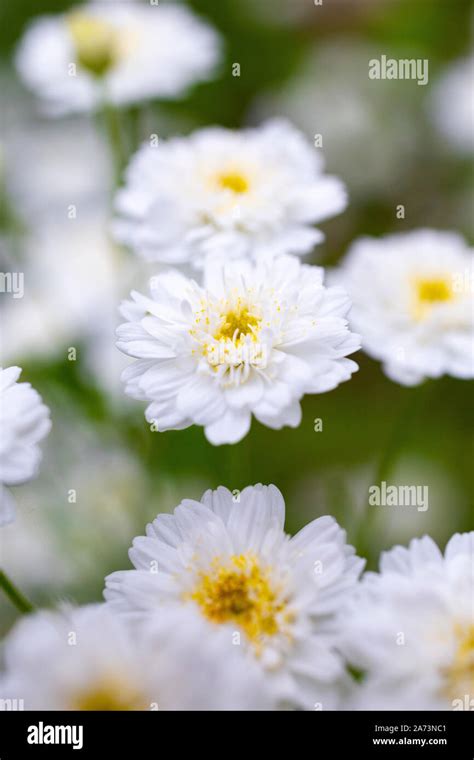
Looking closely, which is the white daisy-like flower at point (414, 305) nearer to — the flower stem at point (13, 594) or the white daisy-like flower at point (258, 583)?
the white daisy-like flower at point (258, 583)

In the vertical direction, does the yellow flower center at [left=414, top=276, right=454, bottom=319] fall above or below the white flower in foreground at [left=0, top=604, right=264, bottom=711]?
above

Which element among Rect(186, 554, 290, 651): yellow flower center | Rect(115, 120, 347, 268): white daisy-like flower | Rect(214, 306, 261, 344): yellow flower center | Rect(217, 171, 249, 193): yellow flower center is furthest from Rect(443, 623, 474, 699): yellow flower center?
Rect(217, 171, 249, 193): yellow flower center

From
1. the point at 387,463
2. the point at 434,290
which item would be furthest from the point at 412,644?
the point at 434,290

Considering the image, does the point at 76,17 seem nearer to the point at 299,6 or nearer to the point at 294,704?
the point at 299,6

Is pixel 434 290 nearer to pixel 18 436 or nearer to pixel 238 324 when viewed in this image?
pixel 238 324

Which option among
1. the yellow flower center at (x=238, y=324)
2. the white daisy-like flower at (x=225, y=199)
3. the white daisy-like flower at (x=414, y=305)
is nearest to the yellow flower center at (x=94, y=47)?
the white daisy-like flower at (x=225, y=199)

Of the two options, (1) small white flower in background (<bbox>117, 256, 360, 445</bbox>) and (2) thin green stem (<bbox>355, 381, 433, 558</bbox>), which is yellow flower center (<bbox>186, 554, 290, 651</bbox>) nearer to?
(1) small white flower in background (<bbox>117, 256, 360, 445</bbox>)
